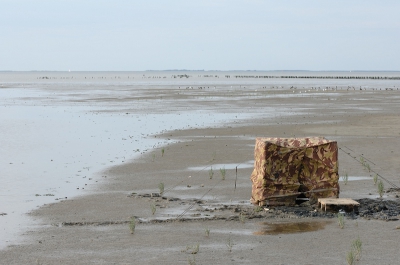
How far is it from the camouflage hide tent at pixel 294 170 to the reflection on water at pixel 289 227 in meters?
1.44

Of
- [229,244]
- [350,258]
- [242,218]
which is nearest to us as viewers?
[350,258]

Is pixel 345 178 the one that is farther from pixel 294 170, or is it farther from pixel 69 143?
pixel 69 143

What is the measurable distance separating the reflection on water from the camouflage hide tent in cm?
144

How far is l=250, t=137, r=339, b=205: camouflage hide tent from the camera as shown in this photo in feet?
44.6

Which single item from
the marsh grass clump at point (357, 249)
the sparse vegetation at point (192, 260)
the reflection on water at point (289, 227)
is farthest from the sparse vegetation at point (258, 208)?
the sparse vegetation at point (192, 260)

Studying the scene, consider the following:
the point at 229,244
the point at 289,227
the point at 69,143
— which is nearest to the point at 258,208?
the point at 289,227

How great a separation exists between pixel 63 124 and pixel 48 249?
23254 mm

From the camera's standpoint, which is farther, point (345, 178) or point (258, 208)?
point (345, 178)

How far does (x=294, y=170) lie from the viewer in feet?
45.5

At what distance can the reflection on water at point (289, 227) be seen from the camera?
11466 mm

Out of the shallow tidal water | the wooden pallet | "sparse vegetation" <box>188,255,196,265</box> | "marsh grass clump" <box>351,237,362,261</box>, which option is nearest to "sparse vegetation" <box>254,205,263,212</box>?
the wooden pallet

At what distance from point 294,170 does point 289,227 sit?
7.28 ft

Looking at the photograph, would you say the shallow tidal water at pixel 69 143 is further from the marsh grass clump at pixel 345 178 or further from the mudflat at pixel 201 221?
the marsh grass clump at pixel 345 178

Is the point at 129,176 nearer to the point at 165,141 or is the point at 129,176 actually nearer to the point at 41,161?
the point at 41,161
